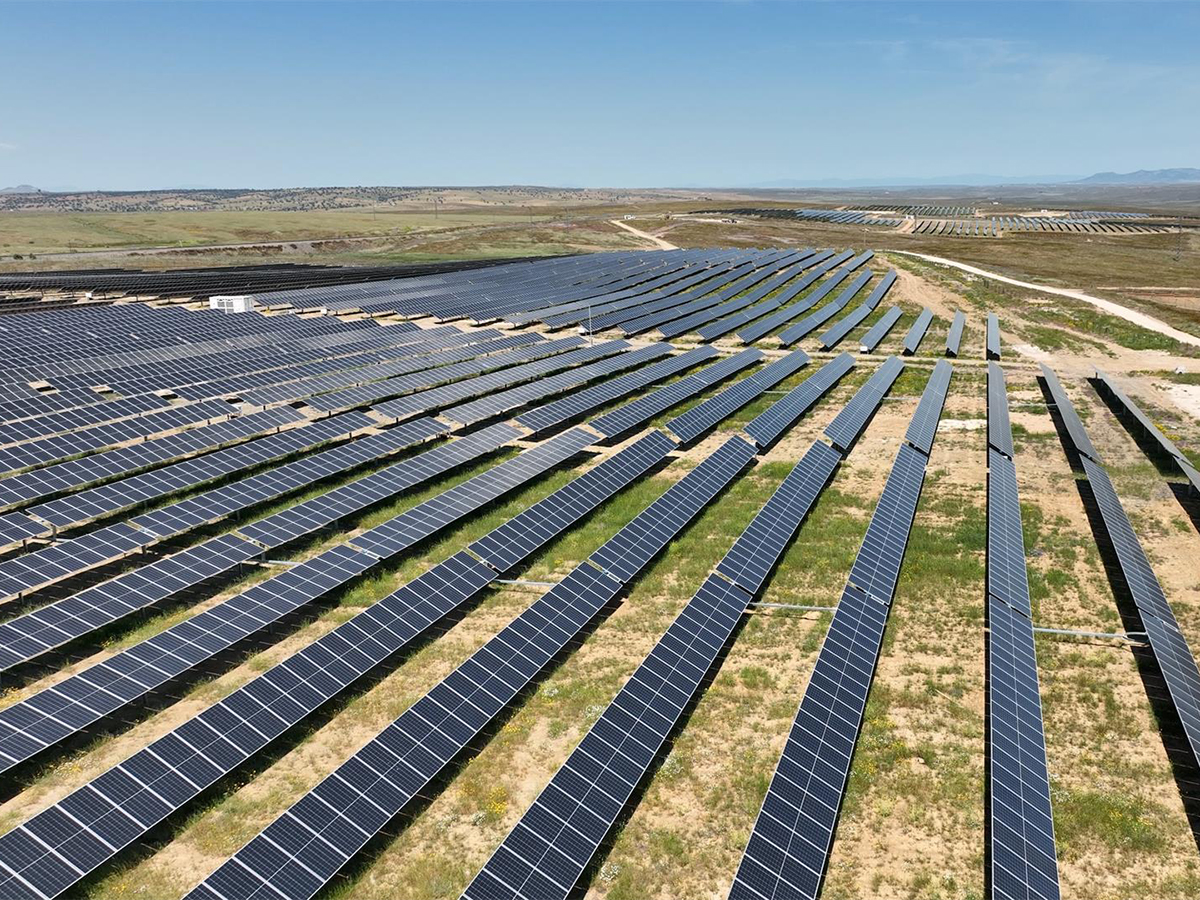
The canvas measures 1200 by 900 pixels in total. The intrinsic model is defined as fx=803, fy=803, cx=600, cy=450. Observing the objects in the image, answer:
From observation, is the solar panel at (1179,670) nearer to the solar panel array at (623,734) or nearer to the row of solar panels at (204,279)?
the solar panel array at (623,734)

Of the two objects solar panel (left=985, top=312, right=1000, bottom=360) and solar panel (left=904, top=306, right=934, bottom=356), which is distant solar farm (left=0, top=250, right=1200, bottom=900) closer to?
solar panel (left=985, top=312, right=1000, bottom=360)

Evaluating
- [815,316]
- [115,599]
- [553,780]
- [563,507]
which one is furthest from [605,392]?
[815,316]

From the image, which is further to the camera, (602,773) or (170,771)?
(602,773)

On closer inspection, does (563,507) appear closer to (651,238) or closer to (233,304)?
(233,304)

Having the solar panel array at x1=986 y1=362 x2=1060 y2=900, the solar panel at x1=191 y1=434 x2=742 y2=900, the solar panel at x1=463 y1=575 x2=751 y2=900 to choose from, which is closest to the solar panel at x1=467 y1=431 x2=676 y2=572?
the solar panel at x1=191 y1=434 x2=742 y2=900

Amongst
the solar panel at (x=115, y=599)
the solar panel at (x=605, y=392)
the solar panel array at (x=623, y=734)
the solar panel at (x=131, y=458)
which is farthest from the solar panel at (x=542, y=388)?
the solar panel array at (x=623, y=734)

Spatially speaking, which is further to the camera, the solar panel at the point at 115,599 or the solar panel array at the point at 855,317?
the solar panel array at the point at 855,317
